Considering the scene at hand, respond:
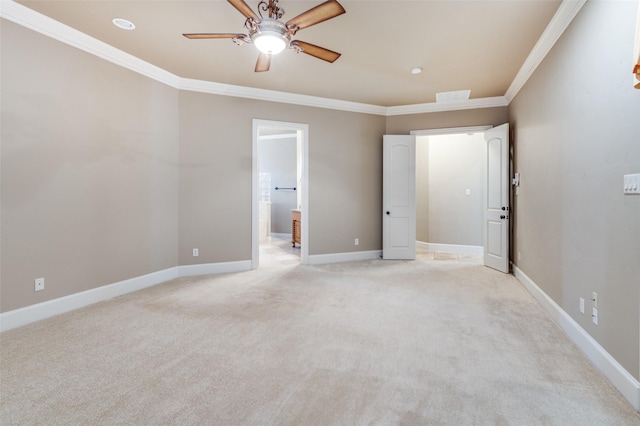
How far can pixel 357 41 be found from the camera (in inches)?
134

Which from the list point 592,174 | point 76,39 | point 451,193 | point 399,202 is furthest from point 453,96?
point 76,39

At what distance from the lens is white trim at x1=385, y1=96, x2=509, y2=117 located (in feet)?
17.5

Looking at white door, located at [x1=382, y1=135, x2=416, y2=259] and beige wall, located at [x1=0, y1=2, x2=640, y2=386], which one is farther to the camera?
white door, located at [x1=382, y1=135, x2=416, y2=259]

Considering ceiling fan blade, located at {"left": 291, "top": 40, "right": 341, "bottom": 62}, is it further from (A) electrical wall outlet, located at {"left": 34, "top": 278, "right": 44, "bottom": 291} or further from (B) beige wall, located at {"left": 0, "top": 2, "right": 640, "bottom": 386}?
(A) electrical wall outlet, located at {"left": 34, "top": 278, "right": 44, "bottom": 291}

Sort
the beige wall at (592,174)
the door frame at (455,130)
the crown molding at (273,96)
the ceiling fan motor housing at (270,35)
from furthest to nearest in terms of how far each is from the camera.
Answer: the door frame at (455,130)
the crown molding at (273,96)
the ceiling fan motor housing at (270,35)
the beige wall at (592,174)

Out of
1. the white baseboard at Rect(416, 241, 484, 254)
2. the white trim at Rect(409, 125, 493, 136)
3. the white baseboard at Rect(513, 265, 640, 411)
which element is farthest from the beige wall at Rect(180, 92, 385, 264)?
the white baseboard at Rect(513, 265, 640, 411)

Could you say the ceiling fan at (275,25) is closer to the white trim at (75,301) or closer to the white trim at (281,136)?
the white trim at (75,301)

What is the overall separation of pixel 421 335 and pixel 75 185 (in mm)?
3654

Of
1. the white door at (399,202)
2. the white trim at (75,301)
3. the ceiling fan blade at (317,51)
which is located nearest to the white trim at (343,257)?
the white door at (399,202)

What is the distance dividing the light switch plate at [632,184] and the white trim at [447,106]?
3.89 metres

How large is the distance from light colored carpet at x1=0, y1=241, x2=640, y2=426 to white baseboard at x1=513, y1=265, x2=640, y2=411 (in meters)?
0.06

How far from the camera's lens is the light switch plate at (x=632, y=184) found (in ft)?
5.96

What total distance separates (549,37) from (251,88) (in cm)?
371

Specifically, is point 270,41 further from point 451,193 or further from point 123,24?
point 451,193
